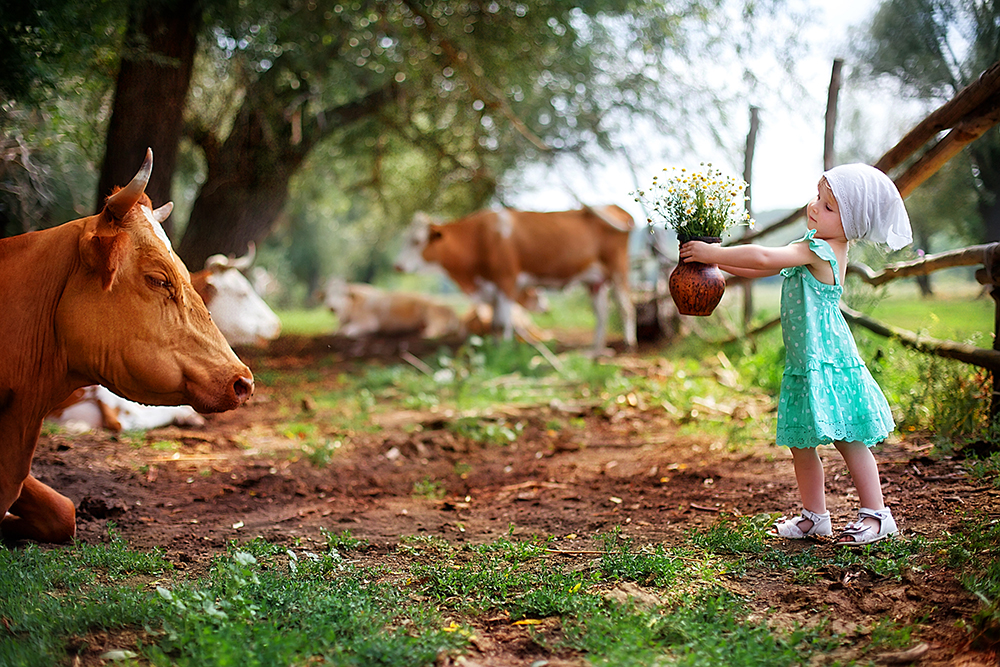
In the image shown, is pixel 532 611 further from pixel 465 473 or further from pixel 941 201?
pixel 941 201

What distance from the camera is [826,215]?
116 inches

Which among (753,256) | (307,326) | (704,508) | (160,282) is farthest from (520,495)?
(307,326)

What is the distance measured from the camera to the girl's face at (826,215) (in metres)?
2.92

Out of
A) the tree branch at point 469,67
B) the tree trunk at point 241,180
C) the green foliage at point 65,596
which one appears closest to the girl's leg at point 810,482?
the green foliage at point 65,596

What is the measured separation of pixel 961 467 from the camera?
11.7ft

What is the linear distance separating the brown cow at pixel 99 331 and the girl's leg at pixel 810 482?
2.25m

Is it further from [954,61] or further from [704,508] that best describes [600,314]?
[704,508]

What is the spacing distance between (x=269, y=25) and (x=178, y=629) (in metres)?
6.20

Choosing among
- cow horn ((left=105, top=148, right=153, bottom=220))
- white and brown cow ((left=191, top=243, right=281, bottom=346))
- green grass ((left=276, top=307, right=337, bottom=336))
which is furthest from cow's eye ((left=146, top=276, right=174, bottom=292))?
green grass ((left=276, top=307, right=337, bottom=336))

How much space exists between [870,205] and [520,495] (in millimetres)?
2244

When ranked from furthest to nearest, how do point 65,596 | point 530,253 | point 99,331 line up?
point 530,253
point 99,331
point 65,596

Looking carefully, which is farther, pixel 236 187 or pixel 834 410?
pixel 236 187

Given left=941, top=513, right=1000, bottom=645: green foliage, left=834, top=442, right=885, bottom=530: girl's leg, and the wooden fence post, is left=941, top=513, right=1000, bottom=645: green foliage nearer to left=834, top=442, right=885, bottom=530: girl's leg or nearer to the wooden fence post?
left=834, top=442, right=885, bottom=530: girl's leg

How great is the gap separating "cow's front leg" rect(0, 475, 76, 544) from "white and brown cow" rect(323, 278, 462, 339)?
9429mm
